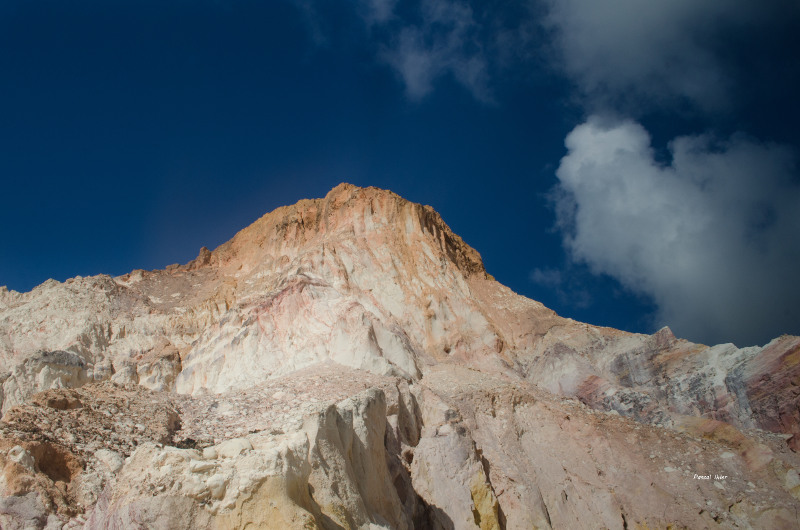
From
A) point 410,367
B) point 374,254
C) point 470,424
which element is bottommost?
point 470,424

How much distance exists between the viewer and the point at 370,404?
640 inches

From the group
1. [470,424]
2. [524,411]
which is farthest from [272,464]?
[524,411]

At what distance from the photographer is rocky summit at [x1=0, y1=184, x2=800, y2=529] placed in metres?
10.1

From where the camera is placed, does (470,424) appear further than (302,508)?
Yes

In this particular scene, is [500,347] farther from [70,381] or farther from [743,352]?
[70,381]

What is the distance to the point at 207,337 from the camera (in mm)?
32531

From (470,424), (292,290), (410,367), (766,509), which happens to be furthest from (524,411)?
(292,290)

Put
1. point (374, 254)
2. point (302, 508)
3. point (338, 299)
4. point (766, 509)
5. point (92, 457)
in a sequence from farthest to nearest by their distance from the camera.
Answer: point (374, 254), point (338, 299), point (766, 509), point (92, 457), point (302, 508)

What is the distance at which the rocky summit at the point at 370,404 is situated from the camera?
33.1 feet

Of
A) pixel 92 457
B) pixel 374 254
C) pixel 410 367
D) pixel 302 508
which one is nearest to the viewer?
pixel 302 508

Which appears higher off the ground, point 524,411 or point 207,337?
point 207,337

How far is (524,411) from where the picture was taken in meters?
23.8

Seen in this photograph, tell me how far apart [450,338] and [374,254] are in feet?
27.0

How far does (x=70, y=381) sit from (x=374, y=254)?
19.9 m
